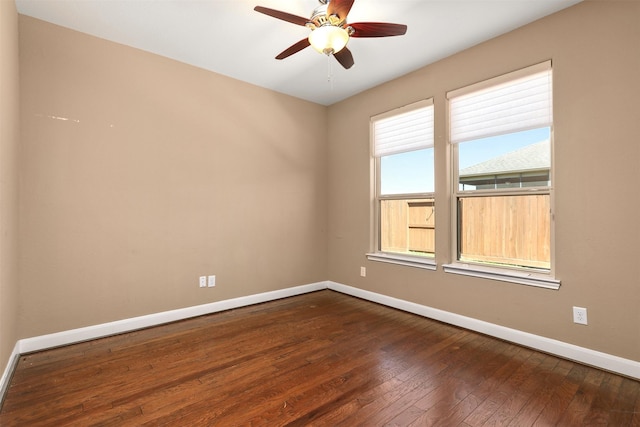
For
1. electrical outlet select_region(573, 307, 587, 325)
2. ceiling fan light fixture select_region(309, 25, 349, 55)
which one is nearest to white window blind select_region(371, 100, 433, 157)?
ceiling fan light fixture select_region(309, 25, 349, 55)

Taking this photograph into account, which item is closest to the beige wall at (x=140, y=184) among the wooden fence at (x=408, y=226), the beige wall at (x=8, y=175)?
the beige wall at (x=8, y=175)

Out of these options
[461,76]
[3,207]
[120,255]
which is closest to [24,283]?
[120,255]

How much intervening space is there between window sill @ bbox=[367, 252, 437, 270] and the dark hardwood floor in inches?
26.6

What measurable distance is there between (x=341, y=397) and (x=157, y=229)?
2452 mm

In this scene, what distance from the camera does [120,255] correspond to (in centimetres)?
298

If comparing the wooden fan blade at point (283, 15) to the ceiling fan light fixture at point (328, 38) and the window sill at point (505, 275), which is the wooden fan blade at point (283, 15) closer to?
the ceiling fan light fixture at point (328, 38)

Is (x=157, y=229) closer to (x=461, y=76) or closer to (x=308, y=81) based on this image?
(x=308, y=81)

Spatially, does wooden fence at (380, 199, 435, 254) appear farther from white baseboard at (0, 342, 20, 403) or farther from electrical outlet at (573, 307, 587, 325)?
white baseboard at (0, 342, 20, 403)

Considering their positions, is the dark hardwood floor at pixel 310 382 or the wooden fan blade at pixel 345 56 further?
the wooden fan blade at pixel 345 56

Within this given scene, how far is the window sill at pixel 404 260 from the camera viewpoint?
3406mm

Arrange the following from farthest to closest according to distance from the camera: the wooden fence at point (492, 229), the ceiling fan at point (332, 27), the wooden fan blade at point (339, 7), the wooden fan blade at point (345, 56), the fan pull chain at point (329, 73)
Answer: the fan pull chain at point (329, 73) < the wooden fence at point (492, 229) < the wooden fan blade at point (345, 56) < the ceiling fan at point (332, 27) < the wooden fan blade at point (339, 7)

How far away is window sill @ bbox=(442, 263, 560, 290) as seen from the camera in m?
2.55

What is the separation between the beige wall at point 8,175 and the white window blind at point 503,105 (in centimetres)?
372

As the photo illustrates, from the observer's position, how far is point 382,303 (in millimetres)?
3873
